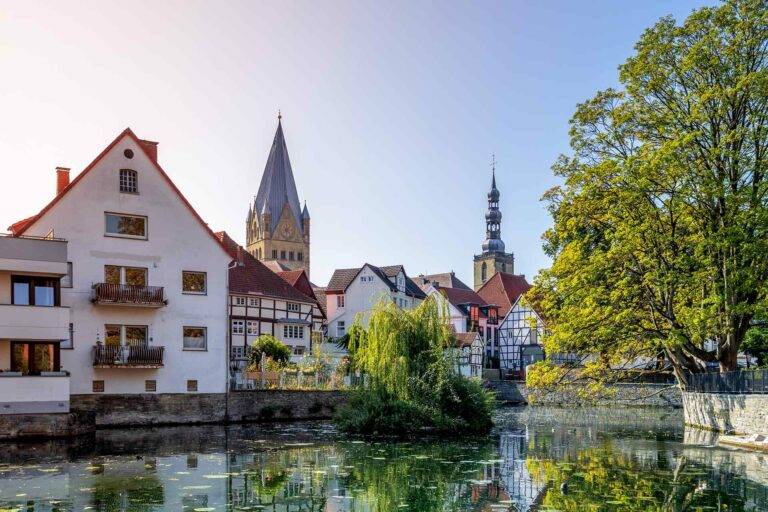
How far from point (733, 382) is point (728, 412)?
1199 millimetres

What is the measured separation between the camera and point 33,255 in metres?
30.7

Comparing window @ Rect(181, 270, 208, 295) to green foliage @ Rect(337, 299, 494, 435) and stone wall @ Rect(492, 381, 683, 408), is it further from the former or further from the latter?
stone wall @ Rect(492, 381, 683, 408)

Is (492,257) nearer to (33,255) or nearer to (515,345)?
(515,345)

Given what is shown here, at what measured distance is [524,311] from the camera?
74.8 metres

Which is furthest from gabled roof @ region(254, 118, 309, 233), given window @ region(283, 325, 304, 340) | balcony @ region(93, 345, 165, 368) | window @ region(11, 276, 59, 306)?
window @ region(11, 276, 59, 306)

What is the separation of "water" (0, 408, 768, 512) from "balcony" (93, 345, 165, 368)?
4522mm

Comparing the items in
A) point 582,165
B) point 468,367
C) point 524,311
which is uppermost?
point 582,165

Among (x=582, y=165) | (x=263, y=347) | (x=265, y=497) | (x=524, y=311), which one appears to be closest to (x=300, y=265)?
(x=524, y=311)

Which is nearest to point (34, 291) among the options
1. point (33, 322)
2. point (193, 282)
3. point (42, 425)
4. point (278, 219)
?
point (33, 322)

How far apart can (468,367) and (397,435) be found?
41982 mm

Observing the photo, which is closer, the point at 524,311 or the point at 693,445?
the point at 693,445

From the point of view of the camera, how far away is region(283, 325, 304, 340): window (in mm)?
59000

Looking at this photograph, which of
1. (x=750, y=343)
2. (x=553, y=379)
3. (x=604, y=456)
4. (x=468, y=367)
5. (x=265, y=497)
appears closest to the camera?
(x=265, y=497)

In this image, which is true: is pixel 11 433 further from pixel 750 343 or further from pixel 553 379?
pixel 750 343
